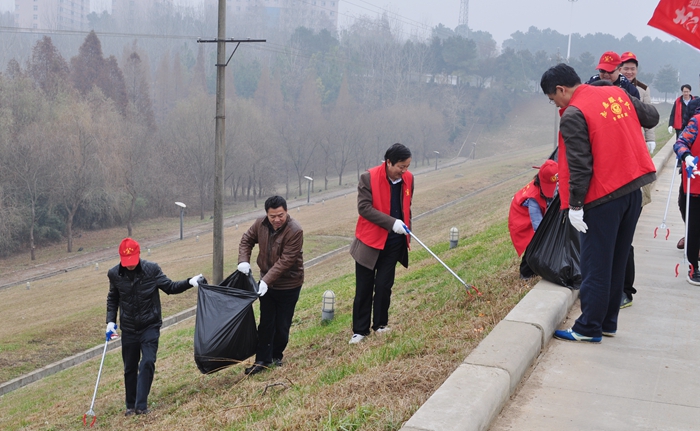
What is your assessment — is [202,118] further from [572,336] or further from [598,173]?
[598,173]

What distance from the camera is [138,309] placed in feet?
24.0

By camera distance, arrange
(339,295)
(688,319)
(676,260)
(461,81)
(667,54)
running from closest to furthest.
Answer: (688,319) → (676,260) → (339,295) → (461,81) → (667,54)

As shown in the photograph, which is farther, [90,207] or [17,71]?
[17,71]

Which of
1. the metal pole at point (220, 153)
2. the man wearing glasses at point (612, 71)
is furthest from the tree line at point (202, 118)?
the man wearing glasses at point (612, 71)

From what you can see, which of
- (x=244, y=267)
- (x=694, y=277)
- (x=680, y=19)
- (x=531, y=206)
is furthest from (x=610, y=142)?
(x=680, y=19)

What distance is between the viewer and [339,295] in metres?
12.8

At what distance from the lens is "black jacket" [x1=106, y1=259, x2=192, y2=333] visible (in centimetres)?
732

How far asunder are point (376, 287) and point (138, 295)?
2.32 metres

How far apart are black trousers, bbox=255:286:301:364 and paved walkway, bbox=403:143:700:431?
2.42 m

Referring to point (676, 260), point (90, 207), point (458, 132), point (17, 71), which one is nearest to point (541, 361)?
point (676, 260)

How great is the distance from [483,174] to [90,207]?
28.5 metres

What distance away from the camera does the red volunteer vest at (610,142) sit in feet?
15.6

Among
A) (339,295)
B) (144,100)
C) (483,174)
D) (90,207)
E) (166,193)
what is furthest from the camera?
(144,100)

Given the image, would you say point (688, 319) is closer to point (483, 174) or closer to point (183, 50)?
point (483, 174)
